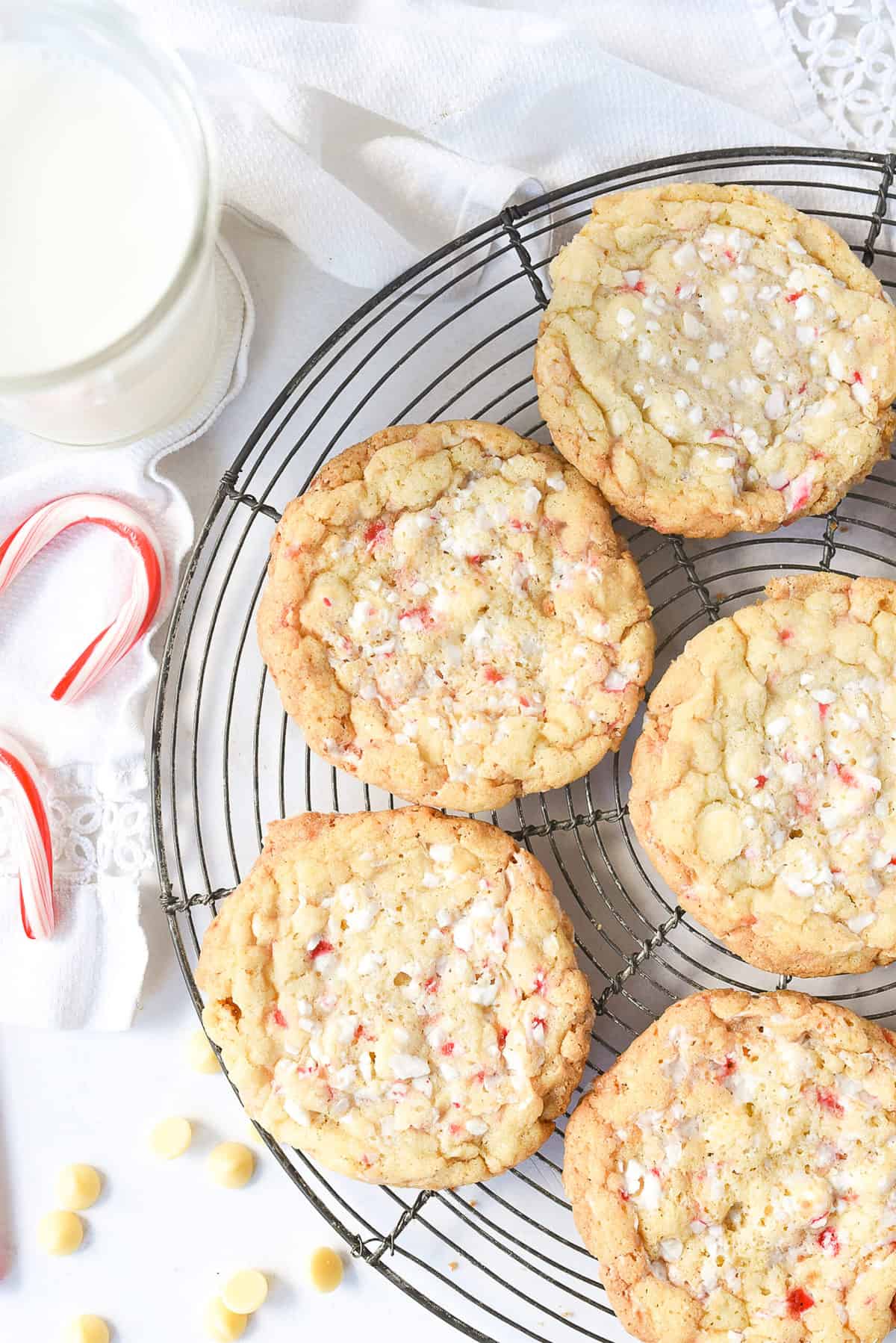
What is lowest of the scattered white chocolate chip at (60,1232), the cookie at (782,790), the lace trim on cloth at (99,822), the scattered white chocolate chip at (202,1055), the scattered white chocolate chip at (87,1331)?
the scattered white chocolate chip at (87,1331)

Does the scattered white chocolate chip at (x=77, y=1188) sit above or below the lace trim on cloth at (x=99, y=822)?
below

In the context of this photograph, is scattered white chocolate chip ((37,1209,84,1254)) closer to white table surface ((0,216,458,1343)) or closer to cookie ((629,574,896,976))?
white table surface ((0,216,458,1343))

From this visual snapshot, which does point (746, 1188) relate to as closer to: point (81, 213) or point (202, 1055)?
point (202, 1055)

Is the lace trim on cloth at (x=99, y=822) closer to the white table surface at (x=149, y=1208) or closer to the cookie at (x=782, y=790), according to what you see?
the white table surface at (x=149, y=1208)

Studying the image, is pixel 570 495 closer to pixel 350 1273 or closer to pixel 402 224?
pixel 402 224

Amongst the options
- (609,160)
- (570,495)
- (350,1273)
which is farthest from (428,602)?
(350,1273)

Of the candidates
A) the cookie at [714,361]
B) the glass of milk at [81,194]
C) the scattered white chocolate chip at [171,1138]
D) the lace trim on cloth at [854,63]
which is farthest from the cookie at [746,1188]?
the lace trim on cloth at [854,63]

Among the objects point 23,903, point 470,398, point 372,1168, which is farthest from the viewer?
point 470,398
